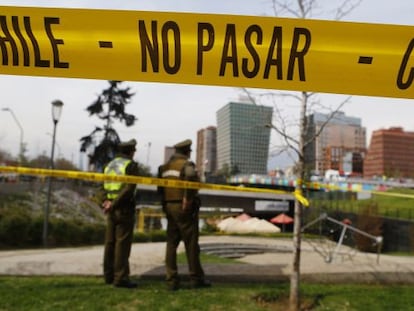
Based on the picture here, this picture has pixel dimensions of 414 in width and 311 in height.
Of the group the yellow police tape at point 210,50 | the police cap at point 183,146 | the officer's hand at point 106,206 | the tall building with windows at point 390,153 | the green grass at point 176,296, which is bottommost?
the green grass at point 176,296

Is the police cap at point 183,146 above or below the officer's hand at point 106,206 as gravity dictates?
above

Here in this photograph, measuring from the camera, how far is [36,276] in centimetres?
555

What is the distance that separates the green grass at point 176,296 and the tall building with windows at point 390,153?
6708 cm

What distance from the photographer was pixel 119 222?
532cm

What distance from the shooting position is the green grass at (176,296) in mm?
4352

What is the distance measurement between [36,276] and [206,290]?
2.22m

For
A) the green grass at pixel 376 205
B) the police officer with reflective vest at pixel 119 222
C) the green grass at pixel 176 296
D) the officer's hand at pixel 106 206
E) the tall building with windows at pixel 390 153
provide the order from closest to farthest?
the green grass at pixel 176 296 < the police officer with reflective vest at pixel 119 222 < the officer's hand at pixel 106 206 < the green grass at pixel 376 205 < the tall building with windows at pixel 390 153

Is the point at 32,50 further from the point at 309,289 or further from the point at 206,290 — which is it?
the point at 309,289

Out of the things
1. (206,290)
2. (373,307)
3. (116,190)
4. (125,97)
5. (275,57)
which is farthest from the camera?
(125,97)

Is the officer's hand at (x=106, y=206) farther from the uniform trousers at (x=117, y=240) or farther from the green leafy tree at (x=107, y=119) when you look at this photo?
the green leafy tree at (x=107, y=119)

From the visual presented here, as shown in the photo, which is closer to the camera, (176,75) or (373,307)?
(176,75)

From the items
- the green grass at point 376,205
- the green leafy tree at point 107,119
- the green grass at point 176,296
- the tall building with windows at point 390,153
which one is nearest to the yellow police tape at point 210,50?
the green grass at point 176,296

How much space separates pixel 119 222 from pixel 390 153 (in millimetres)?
76258

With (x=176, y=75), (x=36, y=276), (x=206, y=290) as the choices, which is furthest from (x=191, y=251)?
(x=176, y=75)
